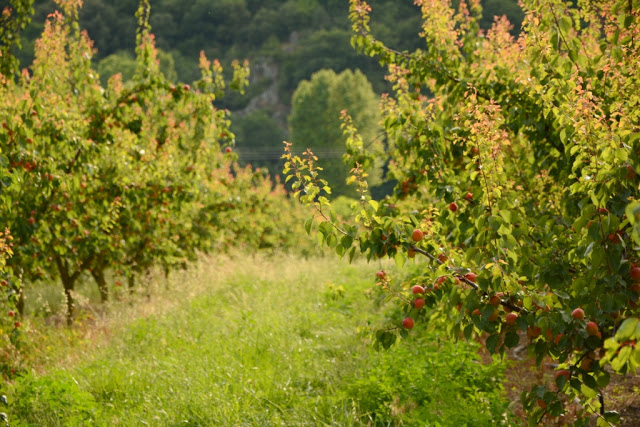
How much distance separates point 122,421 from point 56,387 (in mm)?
654

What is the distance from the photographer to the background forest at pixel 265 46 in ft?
147

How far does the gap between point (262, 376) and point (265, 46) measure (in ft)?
186

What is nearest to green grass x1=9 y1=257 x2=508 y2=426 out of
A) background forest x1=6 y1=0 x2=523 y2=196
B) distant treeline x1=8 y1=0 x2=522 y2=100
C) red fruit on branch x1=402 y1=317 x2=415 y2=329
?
red fruit on branch x1=402 y1=317 x2=415 y2=329

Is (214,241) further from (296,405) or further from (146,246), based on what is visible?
(296,405)

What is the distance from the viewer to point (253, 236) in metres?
14.6

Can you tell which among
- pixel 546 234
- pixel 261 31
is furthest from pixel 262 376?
pixel 261 31

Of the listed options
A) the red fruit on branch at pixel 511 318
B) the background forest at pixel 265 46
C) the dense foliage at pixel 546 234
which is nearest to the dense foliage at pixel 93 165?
the dense foliage at pixel 546 234

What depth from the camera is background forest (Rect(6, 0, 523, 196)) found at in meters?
44.7

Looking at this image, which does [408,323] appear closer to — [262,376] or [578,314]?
[578,314]

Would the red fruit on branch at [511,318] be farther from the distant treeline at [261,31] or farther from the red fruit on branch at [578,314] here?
the distant treeline at [261,31]

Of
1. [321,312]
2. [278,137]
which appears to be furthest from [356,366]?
[278,137]

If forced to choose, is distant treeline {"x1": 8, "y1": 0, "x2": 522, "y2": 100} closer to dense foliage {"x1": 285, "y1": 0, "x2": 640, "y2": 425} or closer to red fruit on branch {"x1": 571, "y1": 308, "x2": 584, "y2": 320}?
dense foliage {"x1": 285, "y1": 0, "x2": 640, "y2": 425}

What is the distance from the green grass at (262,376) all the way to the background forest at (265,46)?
32.8m

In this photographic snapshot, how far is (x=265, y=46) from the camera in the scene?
57656 millimetres
